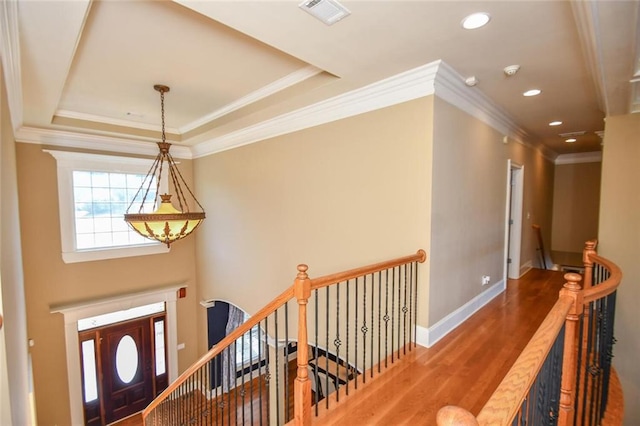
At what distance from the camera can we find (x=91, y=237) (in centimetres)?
535

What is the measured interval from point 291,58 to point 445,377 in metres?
3.19

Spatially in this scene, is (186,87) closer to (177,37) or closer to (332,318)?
(177,37)

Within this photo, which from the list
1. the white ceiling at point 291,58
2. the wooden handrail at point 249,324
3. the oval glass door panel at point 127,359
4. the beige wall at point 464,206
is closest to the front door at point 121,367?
the oval glass door panel at point 127,359

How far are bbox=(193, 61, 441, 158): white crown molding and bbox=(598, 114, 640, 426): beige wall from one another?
2.96 meters

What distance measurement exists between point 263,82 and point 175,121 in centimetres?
248

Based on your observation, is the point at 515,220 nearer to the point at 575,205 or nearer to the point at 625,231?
the point at 625,231

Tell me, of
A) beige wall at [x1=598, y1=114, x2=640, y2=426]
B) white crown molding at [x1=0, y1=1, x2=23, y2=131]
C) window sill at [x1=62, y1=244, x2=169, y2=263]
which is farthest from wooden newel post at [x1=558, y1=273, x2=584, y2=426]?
window sill at [x1=62, y1=244, x2=169, y2=263]

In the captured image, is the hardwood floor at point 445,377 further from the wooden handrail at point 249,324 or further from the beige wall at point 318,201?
the wooden handrail at point 249,324

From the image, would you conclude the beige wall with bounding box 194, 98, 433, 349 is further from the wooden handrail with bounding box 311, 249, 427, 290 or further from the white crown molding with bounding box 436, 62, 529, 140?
the white crown molding with bounding box 436, 62, 529, 140

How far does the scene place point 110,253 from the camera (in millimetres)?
5469

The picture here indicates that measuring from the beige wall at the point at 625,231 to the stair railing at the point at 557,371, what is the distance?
6.28ft

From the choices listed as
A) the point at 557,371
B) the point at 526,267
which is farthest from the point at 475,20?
the point at 526,267

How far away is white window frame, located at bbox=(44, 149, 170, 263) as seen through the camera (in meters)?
4.98

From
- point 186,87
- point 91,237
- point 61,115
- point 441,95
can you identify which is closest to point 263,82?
point 186,87
